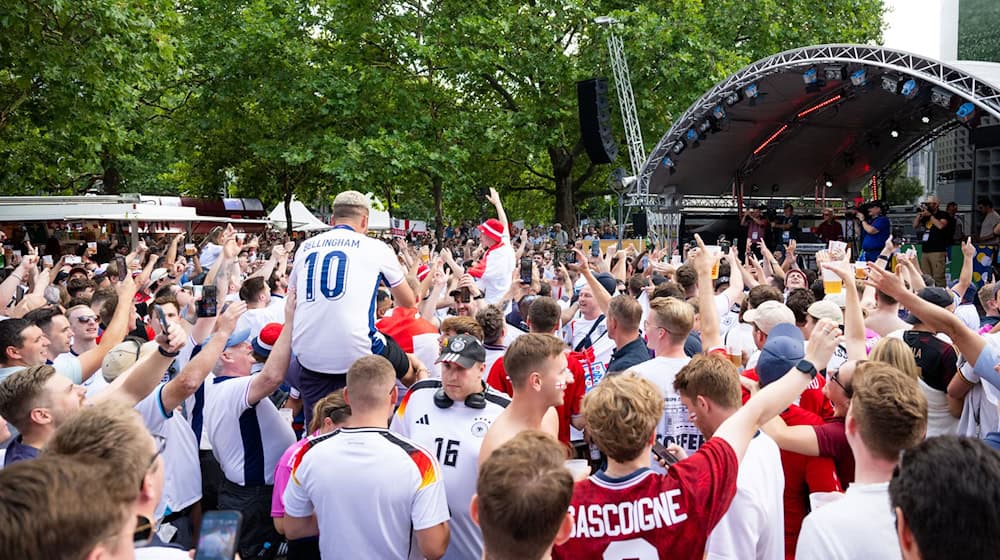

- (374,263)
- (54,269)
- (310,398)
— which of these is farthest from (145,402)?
(54,269)

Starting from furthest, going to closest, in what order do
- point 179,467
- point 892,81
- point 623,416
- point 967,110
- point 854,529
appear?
1. point 892,81
2. point 967,110
3. point 179,467
4. point 623,416
5. point 854,529

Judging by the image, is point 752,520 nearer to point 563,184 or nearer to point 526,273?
point 526,273

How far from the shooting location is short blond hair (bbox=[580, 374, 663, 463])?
2.52 metres

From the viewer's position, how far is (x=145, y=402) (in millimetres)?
3652

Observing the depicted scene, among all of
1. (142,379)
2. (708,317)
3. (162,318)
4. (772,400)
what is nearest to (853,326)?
(708,317)

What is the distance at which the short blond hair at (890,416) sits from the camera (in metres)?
2.38

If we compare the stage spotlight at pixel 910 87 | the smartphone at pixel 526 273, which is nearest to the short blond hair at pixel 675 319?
the smartphone at pixel 526 273

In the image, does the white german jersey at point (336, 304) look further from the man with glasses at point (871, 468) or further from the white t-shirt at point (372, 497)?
the man with glasses at point (871, 468)

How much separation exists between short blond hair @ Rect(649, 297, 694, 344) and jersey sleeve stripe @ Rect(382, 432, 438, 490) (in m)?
1.54

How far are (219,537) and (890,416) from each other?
2.00 metres

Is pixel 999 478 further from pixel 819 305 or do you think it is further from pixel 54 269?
pixel 54 269

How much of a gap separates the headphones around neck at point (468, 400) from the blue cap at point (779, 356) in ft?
4.25

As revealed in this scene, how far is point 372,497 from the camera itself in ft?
9.71

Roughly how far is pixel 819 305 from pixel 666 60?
17.0 m
